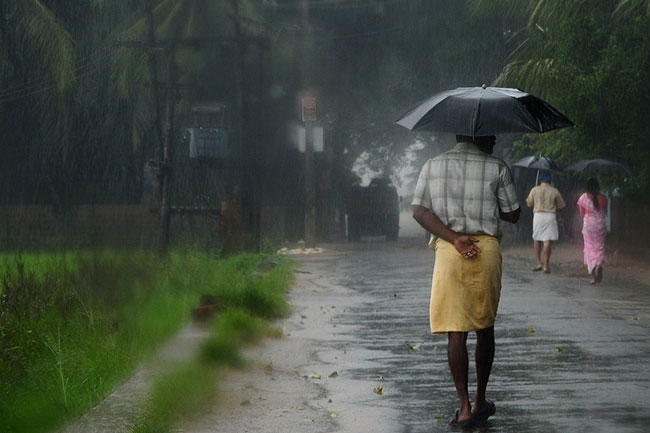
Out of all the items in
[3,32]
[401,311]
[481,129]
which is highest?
[3,32]

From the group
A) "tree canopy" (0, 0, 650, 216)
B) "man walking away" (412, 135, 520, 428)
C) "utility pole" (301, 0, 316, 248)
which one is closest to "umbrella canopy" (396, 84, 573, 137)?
"man walking away" (412, 135, 520, 428)

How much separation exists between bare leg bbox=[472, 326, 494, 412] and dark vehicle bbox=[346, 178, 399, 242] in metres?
30.2

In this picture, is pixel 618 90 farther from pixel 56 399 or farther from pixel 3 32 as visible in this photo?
pixel 3 32

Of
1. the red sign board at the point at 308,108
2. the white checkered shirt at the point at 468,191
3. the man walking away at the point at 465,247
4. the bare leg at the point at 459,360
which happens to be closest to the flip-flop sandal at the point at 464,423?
the man walking away at the point at 465,247

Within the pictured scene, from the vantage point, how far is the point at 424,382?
8.20m

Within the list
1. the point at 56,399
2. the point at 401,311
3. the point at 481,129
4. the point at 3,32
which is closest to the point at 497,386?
the point at 481,129

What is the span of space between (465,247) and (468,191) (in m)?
0.36

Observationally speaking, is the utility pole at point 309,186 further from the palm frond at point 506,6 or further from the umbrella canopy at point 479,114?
the umbrella canopy at point 479,114

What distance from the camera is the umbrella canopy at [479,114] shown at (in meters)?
6.88

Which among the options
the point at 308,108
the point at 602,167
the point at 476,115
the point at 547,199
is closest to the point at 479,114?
the point at 476,115

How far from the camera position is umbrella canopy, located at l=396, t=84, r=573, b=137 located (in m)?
6.88

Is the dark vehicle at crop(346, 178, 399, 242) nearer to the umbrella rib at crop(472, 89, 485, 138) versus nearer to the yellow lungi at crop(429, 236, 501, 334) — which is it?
the umbrella rib at crop(472, 89, 485, 138)

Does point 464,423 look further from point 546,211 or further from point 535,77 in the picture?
point 535,77

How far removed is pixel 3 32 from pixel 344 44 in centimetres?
1290
